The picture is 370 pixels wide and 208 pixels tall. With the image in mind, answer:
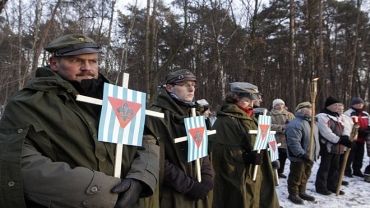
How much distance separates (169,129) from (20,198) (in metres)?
1.58

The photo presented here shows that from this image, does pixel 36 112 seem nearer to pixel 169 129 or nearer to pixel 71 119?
pixel 71 119

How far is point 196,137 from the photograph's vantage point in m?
3.13

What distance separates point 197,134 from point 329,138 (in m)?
4.62

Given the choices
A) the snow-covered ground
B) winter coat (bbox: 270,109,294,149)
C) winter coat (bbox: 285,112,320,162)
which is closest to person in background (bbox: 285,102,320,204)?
winter coat (bbox: 285,112,320,162)

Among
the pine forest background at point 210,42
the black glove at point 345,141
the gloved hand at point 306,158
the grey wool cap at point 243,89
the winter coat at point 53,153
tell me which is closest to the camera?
the winter coat at point 53,153

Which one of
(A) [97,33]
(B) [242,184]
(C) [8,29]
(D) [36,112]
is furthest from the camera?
(A) [97,33]

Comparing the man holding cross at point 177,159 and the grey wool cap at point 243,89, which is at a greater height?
the grey wool cap at point 243,89

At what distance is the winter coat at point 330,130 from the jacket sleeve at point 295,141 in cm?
83

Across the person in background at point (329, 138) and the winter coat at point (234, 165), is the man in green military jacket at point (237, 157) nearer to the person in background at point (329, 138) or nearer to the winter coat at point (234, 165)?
the winter coat at point (234, 165)

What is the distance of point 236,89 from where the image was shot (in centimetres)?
437

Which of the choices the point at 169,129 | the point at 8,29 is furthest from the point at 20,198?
the point at 8,29

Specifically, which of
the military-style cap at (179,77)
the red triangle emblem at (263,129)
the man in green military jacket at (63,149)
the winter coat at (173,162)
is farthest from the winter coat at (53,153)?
the red triangle emblem at (263,129)

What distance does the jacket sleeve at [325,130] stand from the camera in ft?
22.6

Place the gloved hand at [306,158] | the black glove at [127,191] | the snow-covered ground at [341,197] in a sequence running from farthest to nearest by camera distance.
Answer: the snow-covered ground at [341,197] → the gloved hand at [306,158] → the black glove at [127,191]
